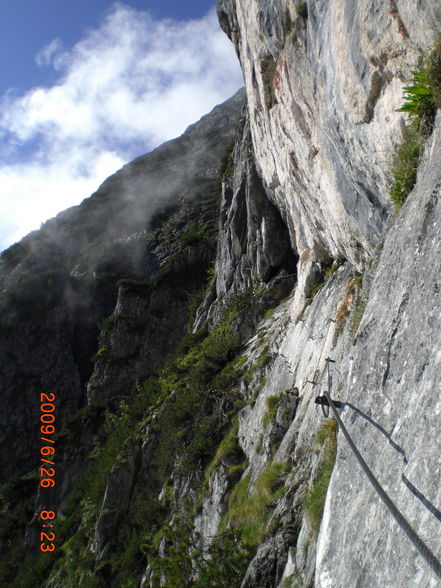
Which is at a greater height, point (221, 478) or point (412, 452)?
point (412, 452)

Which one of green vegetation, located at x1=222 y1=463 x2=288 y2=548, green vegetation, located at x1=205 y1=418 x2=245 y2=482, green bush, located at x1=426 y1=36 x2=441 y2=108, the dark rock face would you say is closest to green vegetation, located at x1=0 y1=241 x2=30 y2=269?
the dark rock face

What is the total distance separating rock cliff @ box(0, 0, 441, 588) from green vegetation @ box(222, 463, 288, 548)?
0.17 ft

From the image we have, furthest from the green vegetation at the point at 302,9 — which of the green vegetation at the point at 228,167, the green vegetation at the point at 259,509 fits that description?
the green vegetation at the point at 228,167

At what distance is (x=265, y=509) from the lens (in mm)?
8789

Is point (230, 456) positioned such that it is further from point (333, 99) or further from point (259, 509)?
point (333, 99)

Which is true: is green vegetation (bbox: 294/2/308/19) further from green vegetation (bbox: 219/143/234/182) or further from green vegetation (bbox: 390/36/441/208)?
green vegetation (bbox: 219/143/234/182)

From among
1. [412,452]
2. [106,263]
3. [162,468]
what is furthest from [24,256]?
[412,452]

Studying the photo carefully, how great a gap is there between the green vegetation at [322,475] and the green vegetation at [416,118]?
12.4 feet

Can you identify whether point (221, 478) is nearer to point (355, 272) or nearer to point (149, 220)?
point (355, 272)

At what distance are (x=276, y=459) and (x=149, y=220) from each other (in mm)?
45947

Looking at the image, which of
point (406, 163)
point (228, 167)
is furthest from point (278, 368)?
point (228, 167)

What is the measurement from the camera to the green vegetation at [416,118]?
16.4 ft
